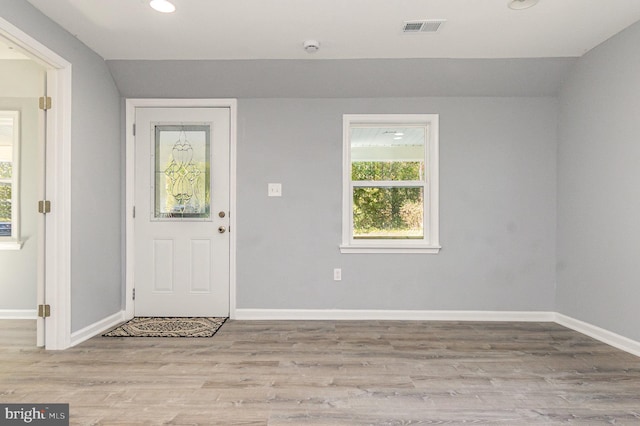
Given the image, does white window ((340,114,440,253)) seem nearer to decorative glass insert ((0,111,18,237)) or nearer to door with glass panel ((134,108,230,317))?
door with glass panel ((134,108,230,317))

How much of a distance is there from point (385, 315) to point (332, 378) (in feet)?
5.13

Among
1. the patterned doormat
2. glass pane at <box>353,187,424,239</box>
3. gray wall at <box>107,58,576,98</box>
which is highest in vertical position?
gray wall at <box>107,58,576,98</box>

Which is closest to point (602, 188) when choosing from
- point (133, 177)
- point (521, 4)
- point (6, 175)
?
point (521, 4)

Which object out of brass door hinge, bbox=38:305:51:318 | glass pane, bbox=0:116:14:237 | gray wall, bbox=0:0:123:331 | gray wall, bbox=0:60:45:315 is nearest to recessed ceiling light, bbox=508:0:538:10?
gray wall, bbox=0:0:123:331

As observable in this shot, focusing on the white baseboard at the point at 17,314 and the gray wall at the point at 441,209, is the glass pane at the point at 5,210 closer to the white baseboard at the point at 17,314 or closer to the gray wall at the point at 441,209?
the white baseboard at the point at 17,314

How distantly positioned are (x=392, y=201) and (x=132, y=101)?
111 inches

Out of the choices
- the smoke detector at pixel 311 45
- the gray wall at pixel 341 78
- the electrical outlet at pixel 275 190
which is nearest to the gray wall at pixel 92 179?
the gray wall at pixel 341 78

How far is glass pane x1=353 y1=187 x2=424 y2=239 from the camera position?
412 centimetres

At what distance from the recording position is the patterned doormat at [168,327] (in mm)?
3422

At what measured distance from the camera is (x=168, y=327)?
3625 mm

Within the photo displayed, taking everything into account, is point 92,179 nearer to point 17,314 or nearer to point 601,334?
point 17,314

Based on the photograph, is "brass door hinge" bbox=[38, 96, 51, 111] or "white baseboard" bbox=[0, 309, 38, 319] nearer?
"brass door hinge" bbox=[38, 96, 51, 111]

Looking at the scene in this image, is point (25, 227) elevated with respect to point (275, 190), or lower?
lower

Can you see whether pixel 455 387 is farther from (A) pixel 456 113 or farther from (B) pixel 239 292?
(A) pixel 456 113
